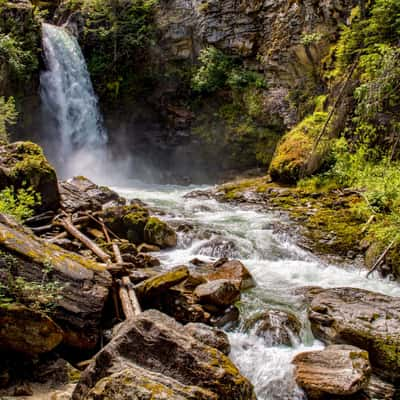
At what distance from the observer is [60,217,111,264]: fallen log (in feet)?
22.6

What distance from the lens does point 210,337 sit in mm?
4852

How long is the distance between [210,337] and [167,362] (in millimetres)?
1319

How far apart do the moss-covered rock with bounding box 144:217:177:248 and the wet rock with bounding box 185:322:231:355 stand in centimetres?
436

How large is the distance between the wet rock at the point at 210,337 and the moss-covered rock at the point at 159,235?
4.36 meters

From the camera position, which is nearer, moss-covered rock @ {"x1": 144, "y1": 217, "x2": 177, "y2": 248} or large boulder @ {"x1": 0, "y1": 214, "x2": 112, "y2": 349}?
large boulder @ {"x1": 0, "y1": 214, "x2": 112, "y2": 349}

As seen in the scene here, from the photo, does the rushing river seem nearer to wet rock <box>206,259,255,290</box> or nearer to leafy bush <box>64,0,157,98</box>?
wet rock <box>206,259,255,290</box>

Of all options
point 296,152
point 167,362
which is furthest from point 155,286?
point 296,152

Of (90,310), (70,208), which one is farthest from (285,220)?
(90,310)

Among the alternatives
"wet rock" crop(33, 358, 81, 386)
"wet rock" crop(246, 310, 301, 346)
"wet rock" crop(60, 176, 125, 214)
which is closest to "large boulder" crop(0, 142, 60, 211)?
"wet rock" crop(60, 176, 125, 214)

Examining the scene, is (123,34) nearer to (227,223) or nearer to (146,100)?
(146,100)

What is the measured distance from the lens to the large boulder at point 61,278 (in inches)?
177

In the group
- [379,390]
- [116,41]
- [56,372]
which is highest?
[116,41]

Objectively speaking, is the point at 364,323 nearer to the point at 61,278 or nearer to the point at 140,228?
the point at 61,278

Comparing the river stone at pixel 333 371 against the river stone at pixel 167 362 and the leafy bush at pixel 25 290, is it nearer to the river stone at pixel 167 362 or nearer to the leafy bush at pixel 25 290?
the river stone at pixel 167 362
